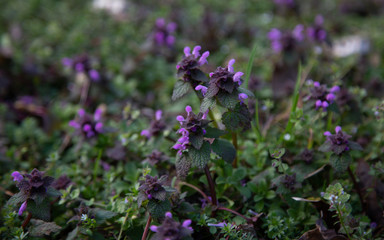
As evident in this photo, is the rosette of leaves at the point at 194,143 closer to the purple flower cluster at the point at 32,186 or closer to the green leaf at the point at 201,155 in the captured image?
the green leaf at the point at 201,155

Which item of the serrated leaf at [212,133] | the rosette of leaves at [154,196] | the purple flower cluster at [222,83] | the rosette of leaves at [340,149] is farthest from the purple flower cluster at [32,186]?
the rosette of leaves at [340,149]

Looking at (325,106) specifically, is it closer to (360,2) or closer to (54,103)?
(54,103)

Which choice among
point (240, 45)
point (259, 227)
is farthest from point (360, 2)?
point (259, 227)

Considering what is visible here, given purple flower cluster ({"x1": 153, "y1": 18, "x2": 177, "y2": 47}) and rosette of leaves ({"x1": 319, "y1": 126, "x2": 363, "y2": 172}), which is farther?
purple flower cluster ({"x1": 153, "y1": 18, "x2": 177, "y2": 47})

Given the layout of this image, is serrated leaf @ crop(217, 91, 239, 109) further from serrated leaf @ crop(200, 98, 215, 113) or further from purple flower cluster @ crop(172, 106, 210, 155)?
purple flower cluster @ crop(172, 106, 210, 155)

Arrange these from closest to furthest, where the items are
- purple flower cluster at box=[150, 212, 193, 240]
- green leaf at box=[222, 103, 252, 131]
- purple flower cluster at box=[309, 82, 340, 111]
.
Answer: purple flower cluster at box=[150, 212, 193, 240]
green leaf at box=[222, 103, 252, 131]
purple flower cluster at box=[309, 82, 340, 111]

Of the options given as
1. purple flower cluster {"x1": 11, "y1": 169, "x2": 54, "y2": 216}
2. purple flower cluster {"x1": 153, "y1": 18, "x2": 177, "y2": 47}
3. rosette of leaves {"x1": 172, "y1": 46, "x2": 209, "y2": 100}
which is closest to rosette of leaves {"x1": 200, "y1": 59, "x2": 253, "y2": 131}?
rosette of leaves {"x1": 172, "y1": 46, "x2": 209, "y2": 100}

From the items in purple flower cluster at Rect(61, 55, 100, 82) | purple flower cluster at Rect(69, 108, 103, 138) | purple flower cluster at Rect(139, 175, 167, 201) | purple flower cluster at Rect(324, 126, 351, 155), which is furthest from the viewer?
purple flower cluster at Rect(61, 55, 100, 82)
